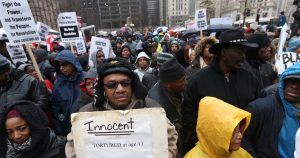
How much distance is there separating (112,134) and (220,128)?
75 cm

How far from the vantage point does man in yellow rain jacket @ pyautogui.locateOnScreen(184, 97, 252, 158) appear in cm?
175

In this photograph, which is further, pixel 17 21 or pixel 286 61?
pixel 17 21

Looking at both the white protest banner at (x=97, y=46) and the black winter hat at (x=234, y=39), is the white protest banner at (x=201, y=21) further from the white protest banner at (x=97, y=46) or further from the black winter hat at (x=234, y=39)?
the black winter hat at (x=234, y=39)

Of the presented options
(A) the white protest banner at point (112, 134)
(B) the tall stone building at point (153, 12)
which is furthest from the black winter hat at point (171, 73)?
(B) the tall stone building at point (153, 12)

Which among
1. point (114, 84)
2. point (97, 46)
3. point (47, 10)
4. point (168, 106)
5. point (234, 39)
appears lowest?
point (168, 106)

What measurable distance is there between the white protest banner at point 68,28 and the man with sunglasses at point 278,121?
17.8 feet

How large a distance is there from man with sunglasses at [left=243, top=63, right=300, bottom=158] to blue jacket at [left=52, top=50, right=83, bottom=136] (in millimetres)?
2453

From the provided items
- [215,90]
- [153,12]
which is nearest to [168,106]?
[215,90]

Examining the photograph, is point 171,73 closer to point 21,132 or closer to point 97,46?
point 21,132

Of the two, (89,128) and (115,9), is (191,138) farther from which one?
(115,9)

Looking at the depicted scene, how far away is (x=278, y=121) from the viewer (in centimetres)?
200

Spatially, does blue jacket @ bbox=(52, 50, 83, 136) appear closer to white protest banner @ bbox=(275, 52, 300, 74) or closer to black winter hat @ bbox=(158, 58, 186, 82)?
black winter hat @ bbox=(158, 58, 186, 82)

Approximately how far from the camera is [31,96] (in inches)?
132

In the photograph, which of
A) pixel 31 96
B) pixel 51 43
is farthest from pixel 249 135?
pixel 51 43
